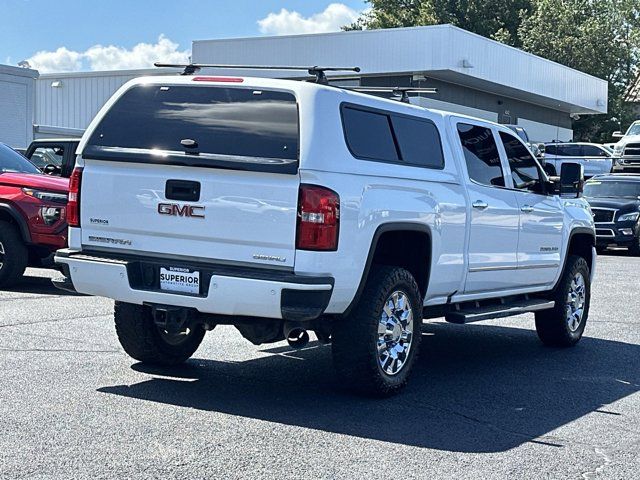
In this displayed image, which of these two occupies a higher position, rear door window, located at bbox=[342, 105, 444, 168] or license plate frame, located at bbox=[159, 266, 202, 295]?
rear door window, located at bbox=[342, 105, 444, 168]

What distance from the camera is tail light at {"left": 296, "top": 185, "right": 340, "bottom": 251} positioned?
259 inches

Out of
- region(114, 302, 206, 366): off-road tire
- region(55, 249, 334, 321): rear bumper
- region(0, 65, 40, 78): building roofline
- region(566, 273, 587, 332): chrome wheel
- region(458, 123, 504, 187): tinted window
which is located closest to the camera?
region(55, 249, 334, 321): rear bumper

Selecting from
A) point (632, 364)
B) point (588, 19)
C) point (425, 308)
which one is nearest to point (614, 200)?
point (632, 364)

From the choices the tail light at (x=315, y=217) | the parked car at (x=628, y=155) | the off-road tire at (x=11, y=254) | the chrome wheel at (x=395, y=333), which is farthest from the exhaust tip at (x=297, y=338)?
the parked car at (x=628, y=155)

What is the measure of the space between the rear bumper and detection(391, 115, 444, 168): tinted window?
1.55 meters

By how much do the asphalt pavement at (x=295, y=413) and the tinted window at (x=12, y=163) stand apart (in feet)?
11.1

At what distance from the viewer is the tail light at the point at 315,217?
259 inches

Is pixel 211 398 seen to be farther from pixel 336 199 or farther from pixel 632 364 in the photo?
pixel 632 364

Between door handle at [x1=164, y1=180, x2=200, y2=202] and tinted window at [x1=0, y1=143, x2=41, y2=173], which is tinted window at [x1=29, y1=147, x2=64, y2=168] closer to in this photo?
tinted window at [x1=0, y1=143, x2=41, y2=173]

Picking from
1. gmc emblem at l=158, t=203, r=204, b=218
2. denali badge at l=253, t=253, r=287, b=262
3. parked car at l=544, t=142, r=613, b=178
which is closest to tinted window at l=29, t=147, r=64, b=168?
gmc emblem at l=158, t=203, r=204, b=218

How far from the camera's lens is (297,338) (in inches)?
291

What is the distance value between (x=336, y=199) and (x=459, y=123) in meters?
2.31

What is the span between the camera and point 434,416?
6930 millimetres

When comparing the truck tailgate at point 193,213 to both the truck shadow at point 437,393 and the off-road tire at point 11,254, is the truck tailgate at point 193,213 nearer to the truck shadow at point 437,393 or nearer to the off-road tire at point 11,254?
the truck shadow at point 437,393
